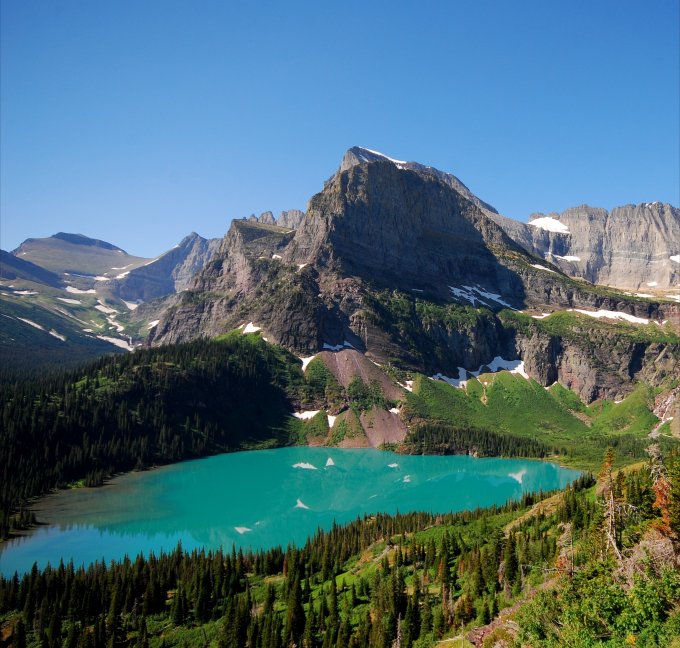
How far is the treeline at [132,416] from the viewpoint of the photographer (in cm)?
12011

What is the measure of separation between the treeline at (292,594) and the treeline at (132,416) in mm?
34635

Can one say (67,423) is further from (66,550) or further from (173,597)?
(173,597)

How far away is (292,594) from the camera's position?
5297 centimetres

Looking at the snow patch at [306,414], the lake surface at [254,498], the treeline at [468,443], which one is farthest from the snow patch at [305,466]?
the snow patch at [306,414]

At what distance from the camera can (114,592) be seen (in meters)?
57.1

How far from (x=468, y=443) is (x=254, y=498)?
79.1m

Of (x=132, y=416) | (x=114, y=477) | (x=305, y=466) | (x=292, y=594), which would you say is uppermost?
(x=132, y=416)

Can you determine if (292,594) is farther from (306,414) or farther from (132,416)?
(306,414)

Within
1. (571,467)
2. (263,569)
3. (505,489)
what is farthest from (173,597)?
(571,467)

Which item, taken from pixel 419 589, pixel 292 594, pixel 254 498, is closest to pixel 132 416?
pixel 254 498

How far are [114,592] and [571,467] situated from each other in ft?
390

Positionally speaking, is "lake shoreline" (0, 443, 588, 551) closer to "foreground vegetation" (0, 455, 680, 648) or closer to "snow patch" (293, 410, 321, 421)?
"snow patch" (293, 410, 321, 421)

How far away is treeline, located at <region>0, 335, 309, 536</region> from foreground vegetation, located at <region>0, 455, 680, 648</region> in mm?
36828

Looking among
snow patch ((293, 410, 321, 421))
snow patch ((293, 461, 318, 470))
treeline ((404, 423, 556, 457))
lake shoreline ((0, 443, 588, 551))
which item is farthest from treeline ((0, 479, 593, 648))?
snow patch ((293, 410, 321, 421))
